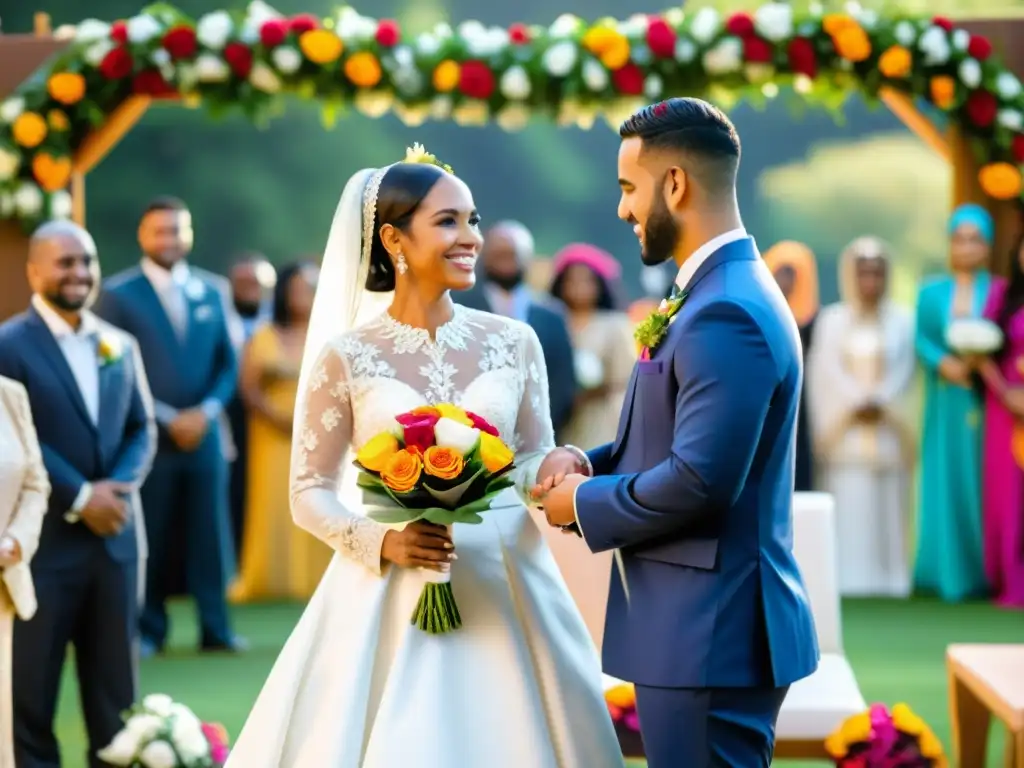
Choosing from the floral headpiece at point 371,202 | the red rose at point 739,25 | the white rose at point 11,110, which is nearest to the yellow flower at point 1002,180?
the red rose at point 739,25

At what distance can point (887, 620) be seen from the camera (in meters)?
9.38

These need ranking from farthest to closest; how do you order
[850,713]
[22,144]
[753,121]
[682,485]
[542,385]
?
1. [753,121]
2. [22,144]
3. [850,713]
4. [542,385]
5. [682,485]

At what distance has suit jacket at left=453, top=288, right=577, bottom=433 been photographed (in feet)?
29.2

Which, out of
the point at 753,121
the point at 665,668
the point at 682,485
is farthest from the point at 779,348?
the point at 753,121

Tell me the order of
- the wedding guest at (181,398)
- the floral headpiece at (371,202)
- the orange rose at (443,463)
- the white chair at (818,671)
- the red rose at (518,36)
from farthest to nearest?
the red rose at (518,36)
the wedding guest at (181,398)
the white chair at (818,671)
the floral headpiece at (371,202)
the orange rose at (443,463)

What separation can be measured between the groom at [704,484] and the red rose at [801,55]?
5.29 m

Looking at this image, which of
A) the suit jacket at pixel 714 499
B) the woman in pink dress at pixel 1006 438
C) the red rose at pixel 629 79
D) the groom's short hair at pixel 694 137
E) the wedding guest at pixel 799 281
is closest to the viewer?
the suit jacket at pixel 714 499

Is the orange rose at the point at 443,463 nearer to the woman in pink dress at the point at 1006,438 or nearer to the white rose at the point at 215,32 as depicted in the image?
the white rose at the point at 215,32

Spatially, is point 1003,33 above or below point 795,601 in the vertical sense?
above

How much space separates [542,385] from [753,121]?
37.5 ft

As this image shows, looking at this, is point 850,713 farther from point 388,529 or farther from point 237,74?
point 237,74

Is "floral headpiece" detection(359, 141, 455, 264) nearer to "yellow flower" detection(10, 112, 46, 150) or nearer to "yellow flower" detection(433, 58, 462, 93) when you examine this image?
"yellow flower" detection(433, 58, 462, 93)

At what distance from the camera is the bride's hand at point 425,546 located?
3.94 meters

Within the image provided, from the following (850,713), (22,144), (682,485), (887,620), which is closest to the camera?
(682,485)
